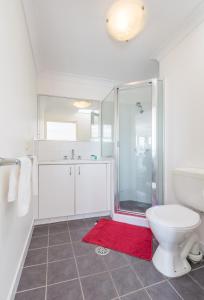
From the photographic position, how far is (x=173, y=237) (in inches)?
47.8

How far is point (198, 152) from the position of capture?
5.13ft

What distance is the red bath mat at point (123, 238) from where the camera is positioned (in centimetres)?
158

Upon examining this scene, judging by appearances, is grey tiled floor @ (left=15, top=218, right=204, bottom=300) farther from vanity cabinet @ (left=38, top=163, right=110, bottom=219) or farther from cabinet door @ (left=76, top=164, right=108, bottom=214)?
cabinet door @ (left=76, top=164, right=108, bottom=214)

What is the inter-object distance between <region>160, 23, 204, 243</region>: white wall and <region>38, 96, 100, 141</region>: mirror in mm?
1267

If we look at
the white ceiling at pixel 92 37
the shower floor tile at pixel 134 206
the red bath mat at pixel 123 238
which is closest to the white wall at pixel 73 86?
the white ceiling at pixel 92 37

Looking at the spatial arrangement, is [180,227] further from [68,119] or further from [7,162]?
[68,119]

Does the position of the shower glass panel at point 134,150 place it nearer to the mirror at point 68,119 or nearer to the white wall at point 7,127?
the mirror at point 68,119

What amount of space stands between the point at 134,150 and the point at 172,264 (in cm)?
173

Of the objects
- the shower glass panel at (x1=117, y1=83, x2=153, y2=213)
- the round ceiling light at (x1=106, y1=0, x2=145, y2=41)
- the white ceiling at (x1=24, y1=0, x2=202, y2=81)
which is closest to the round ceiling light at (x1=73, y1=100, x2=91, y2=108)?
the white ceiling at (x1=24, y1=0, x2=202, y2=81)

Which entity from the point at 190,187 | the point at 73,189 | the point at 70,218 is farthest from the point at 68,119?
the point at 190,187

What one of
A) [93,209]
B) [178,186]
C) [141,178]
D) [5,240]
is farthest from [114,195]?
[5,240]

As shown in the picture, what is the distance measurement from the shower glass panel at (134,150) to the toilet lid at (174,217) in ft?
3.05

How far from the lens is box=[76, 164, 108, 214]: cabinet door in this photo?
2.30 metres

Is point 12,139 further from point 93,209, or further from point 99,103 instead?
point 99,103
